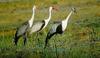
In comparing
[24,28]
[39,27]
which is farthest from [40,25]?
[24,28]

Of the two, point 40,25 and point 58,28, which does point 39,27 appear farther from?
point 58,28

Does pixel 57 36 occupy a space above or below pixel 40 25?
below

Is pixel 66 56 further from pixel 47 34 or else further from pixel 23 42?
pixel 23 42

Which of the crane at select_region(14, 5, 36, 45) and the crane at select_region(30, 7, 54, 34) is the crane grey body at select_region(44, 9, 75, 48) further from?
the crane at select_region(14, 5, 36, 45)

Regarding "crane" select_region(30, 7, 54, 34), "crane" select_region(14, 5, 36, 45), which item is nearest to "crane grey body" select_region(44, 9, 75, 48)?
"crane" select_region(30, 7, 54, 34)

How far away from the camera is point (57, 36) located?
4.03m

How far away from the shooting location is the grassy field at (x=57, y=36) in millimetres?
3986

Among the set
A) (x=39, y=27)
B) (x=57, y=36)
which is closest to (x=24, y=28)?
(x=39, y=27)

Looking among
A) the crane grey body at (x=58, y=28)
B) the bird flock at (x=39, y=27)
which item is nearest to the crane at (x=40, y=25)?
the bird flock at (x=39, y=27)

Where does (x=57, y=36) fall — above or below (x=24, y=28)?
below

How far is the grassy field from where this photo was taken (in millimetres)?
3986

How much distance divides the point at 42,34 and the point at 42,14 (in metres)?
0.34

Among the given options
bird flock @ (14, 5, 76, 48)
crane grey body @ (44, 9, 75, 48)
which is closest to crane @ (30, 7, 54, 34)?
bird flock @ (14, 5, 76, 48)

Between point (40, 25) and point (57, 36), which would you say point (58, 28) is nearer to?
point (57, 36)
